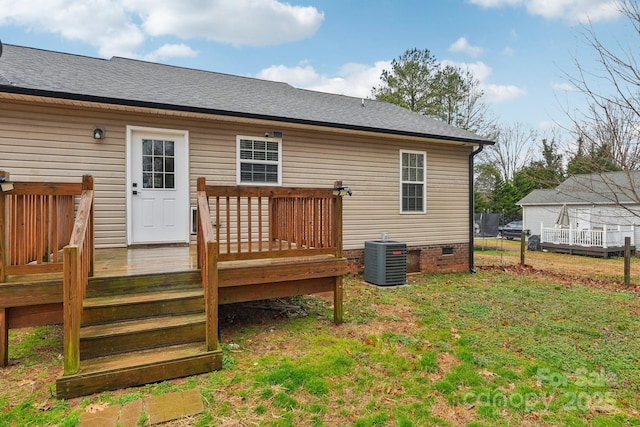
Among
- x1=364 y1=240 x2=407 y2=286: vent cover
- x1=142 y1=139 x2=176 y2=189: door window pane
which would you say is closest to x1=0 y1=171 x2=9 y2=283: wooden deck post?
x1=142 y1=139 x2=176 y2=189: door window pane

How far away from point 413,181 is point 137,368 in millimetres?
6966

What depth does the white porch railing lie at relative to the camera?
14773mm

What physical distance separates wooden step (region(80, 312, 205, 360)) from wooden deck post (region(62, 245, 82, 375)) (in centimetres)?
23

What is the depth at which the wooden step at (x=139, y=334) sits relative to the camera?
2.86 meters

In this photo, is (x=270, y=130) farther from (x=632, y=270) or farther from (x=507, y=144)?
(x=507, y=144)

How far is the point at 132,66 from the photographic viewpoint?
25.9 feet

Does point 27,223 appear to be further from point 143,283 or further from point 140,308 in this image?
point 140,308

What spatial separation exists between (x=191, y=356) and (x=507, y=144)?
3238 cm

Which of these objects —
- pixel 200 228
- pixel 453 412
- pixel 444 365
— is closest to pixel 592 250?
pixel 444 365

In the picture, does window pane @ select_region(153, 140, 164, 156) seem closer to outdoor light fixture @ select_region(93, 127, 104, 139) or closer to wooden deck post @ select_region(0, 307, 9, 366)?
outdoor light fixture @ select_region(93, 127, 104, 139)

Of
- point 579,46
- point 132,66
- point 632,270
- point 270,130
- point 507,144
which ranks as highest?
point 507,144

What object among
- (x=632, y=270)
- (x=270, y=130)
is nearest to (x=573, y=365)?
(x=270, y=130)

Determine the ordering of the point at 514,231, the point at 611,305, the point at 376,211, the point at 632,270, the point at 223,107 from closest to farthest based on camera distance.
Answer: the point at 611,305, the point at 223,107, the point at 376,211, the point at 632,270, the point at 514,231

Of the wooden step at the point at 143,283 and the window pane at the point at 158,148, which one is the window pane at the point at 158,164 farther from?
the wooden step at the point at 143,283
